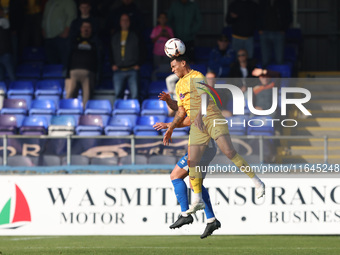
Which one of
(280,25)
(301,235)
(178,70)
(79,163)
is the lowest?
(301,235)

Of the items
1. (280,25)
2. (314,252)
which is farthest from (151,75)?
(314,252)

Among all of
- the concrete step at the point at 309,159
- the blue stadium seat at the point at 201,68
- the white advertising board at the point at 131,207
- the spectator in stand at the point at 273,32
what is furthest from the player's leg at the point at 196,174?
the spectator in stand at the point at 273,32

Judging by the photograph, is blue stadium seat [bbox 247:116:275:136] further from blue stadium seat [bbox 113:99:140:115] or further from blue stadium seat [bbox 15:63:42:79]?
blue stadium seat [bbox 15:63:42:79]

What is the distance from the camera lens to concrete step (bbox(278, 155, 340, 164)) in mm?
14023

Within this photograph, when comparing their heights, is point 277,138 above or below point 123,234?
above

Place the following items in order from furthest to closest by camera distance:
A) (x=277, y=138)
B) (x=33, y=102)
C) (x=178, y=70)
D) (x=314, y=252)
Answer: (x=33, y=102)
(x=277, y=138)
(x=314, y=252)
(x=178, y=70)

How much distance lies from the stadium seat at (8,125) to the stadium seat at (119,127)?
182cm

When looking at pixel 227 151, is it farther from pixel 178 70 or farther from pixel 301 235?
pixel 301 235

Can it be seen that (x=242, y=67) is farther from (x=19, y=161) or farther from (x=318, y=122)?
(x=19, y=161)

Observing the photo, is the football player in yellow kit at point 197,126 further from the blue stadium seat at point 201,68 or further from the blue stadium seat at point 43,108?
the blue stadium seat at point 201,68

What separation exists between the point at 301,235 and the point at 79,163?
13.2 feet

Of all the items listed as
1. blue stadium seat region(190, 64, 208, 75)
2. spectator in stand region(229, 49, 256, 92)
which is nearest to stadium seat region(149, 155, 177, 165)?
spectator in stand region(229, 49, 256, 92)

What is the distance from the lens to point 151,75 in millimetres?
19625

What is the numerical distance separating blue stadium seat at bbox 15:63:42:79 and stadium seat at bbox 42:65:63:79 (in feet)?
0.51
